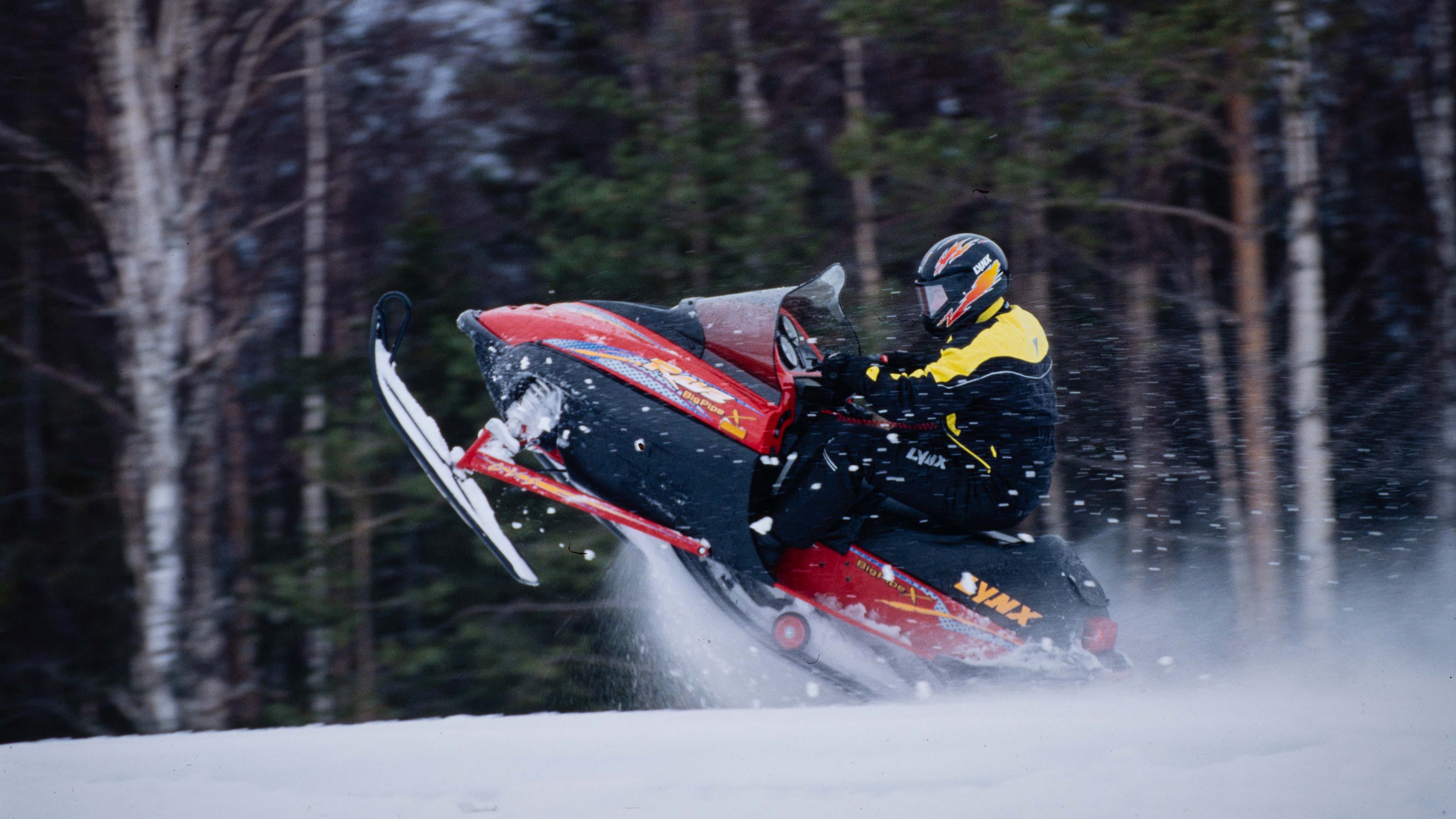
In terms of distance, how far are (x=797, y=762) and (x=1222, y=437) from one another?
5.89m

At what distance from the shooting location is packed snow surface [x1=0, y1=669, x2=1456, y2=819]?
8.70 feet

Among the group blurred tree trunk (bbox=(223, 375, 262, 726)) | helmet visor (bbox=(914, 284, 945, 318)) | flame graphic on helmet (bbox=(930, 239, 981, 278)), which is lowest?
blurred tree trunk (bbox=(223, 375, 262, 726))

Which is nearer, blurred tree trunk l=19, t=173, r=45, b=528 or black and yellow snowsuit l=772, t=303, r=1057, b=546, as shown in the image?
black and yellow snowsuit l=772, t=303, r=1057, b=546

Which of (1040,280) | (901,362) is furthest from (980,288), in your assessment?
(1040,280)

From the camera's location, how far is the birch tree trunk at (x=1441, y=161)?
6742 millimetres

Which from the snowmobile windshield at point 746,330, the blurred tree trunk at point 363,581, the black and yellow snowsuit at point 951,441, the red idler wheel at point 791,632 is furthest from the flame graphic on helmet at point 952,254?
the blurred tree trunk at point 363,581

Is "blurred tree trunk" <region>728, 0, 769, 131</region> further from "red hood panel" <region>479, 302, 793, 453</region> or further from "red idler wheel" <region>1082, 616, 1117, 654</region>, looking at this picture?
"red idler wheel" <region>1082, 616, 1117, 654</region>

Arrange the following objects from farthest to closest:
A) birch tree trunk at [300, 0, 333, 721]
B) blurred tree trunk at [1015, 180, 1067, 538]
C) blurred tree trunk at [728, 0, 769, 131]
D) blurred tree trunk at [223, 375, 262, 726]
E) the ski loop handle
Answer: blurred tree trunk at [223, 375, 262, 726], blurred tree trunk at [728, 0, 769, 131], birch tree trunk at [300, 0, 333, 721], blurred tree trunk at [1015, 180, 1067, 538], the ski loop handle

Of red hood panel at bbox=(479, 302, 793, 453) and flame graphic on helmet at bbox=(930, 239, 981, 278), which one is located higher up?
flame graphic on helmet at bbox=(930, 239, 981, 278)

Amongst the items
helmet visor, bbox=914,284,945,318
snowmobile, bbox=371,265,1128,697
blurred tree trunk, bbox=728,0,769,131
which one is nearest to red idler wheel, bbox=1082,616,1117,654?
snowmobile, bbox=371,265,1128,697

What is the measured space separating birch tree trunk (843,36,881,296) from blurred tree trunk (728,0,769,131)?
25.6 inches

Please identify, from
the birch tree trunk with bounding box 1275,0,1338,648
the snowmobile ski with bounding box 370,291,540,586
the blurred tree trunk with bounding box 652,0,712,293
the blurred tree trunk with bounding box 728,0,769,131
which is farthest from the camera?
the blurred tree trunk with bounding box 728,0,769,131

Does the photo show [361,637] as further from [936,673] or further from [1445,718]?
[1445,718]

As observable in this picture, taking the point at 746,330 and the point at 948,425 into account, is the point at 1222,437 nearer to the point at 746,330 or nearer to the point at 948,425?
the point at 948,425
